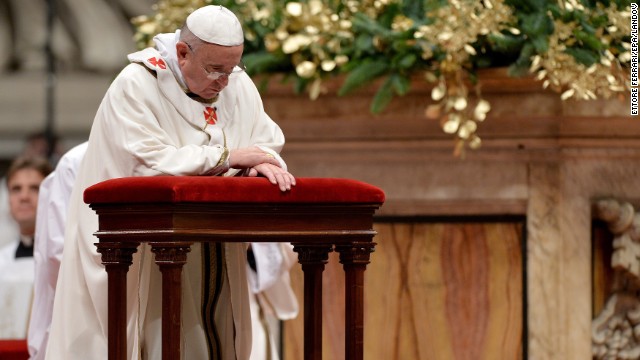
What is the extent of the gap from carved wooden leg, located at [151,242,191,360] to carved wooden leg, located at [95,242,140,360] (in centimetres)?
19

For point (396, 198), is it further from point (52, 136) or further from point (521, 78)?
point (52, 136)

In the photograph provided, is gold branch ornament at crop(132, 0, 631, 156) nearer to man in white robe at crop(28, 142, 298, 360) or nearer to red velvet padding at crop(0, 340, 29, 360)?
man in white robe at crop(28, 142, 298, 360)

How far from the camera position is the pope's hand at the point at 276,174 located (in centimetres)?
498

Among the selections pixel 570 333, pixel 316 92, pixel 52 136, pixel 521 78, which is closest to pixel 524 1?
pixel 521 78

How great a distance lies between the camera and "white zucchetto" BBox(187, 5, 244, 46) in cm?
507

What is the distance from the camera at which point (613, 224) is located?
23.3 feet

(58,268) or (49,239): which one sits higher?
(49,239)

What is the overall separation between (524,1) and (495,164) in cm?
78

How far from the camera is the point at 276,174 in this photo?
503 centimetres

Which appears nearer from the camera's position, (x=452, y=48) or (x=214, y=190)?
(x=214, y=190)

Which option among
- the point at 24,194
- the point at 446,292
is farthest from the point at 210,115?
the point at 24,194

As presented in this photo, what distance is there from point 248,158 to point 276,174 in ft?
0.55

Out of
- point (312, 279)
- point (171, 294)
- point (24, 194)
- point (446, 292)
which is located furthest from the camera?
point (24, 194)

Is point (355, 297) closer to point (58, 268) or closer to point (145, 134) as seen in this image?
point (145, 134)
